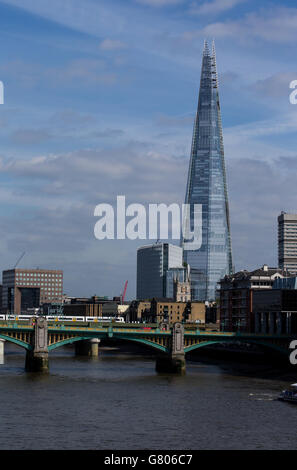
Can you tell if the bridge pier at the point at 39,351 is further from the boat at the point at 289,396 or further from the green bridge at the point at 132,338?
the boat at the point at 289,396

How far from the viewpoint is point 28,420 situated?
84.2 metres

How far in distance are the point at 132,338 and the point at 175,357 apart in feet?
29.9

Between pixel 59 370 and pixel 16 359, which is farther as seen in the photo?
pixel 16 359

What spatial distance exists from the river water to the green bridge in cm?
403

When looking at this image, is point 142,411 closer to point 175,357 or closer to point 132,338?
point 175,357

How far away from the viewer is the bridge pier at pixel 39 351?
143 m

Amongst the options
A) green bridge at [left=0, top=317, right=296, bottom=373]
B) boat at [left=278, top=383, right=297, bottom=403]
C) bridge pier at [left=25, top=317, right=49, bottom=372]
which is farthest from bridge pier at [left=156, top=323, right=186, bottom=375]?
boat at [left=278, top=383, right=297, bottom=403]

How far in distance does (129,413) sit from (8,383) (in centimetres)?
3360

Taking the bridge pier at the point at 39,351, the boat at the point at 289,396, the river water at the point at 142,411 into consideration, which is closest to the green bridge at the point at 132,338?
the bridge pier at the point at 39,351

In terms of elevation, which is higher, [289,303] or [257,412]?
[289,303]

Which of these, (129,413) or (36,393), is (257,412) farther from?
(36,393)

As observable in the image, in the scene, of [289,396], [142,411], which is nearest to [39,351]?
[142,411]
